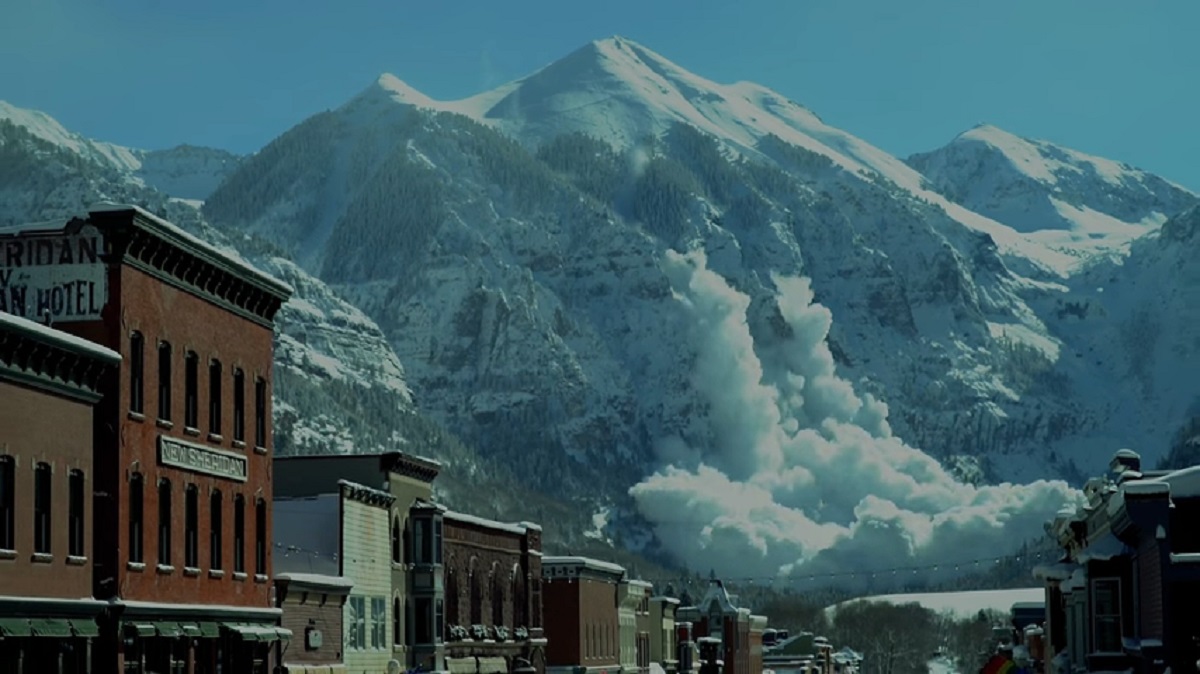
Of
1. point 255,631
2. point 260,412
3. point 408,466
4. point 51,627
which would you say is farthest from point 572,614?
point 51,627

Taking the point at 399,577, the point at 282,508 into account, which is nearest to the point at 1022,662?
the point at 399,577

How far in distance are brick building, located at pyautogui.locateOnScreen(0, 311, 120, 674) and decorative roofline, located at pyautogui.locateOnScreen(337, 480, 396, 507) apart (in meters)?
30.2

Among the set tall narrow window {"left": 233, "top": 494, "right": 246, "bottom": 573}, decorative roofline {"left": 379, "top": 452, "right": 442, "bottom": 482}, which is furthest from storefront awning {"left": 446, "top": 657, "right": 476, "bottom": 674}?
tall narrow window {"left": 233, "top": 494, "right": 246, "bottom": 573}

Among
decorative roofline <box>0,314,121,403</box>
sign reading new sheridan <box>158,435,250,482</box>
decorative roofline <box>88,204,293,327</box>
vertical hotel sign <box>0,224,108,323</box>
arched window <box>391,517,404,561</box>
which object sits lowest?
arched window <box>391,517,404,561</box>

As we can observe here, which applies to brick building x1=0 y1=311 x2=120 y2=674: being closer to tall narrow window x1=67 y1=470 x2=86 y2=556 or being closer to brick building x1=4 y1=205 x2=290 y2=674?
tall narrow window x1=67 y1=470 x2=86 y2=556

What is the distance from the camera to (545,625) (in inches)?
5591

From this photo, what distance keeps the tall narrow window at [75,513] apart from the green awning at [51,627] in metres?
2.02

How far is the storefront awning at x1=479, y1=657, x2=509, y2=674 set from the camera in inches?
4604

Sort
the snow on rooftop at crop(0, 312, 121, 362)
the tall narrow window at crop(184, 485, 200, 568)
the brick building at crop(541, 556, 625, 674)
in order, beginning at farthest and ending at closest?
the brick building at crop(541, 556, 625, 674) < the tall narrow window at crop(184, 485, 200, 568) < the snow on rooftop at crop(0, 312, 121, 362)

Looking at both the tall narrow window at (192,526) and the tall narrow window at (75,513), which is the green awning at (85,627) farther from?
the tall narrow window at (192,526)

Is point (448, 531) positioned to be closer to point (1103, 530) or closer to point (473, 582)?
point (473, 582)

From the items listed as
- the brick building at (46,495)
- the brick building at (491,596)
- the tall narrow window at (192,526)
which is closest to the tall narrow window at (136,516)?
the brick building at (46,495)

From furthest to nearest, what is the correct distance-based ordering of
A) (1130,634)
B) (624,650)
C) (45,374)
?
(624,650)
(1130,634)
(45,374)

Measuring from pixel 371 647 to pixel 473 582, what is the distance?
20.7 meters
